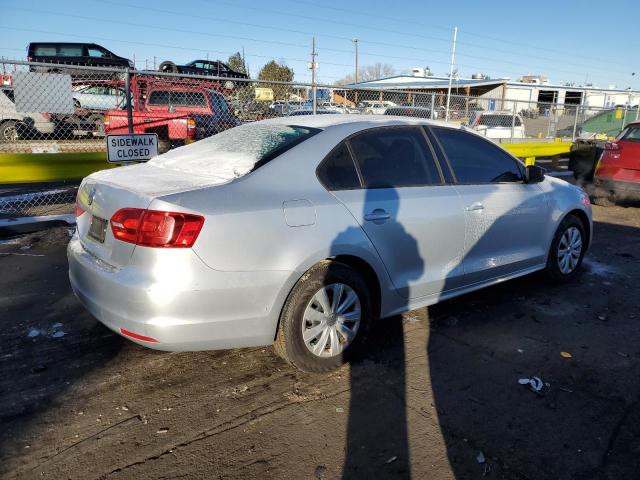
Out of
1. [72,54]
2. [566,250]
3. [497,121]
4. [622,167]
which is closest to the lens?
[566,250]

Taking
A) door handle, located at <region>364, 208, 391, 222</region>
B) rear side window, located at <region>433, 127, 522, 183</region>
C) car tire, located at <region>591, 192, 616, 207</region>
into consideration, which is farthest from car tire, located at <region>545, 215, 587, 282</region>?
car tire, located at <region>591, 192, 616, 207</region>

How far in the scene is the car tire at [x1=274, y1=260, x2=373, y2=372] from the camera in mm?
3014

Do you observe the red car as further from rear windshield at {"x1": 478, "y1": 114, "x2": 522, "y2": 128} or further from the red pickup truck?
the red pickup truck

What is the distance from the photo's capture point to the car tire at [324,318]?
9.89 ft

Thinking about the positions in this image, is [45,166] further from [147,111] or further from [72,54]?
[72,54]

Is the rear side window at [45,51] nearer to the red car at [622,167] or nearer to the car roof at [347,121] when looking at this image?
the car roof at [347,121]

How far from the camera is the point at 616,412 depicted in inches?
114

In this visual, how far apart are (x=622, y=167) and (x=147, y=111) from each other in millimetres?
8978

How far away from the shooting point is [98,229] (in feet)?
9.84

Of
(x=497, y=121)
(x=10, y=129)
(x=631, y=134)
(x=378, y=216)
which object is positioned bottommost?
(x=378, y=216)

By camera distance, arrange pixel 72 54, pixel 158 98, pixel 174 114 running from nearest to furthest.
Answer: pixel 174 114, pixel 158 98, pixel 72 54

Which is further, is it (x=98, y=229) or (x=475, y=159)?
(x=475, y=159)

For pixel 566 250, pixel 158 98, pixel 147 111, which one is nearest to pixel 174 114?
pixel 147 111

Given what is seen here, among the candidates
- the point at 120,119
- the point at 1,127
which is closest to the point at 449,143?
the point at 120,119
